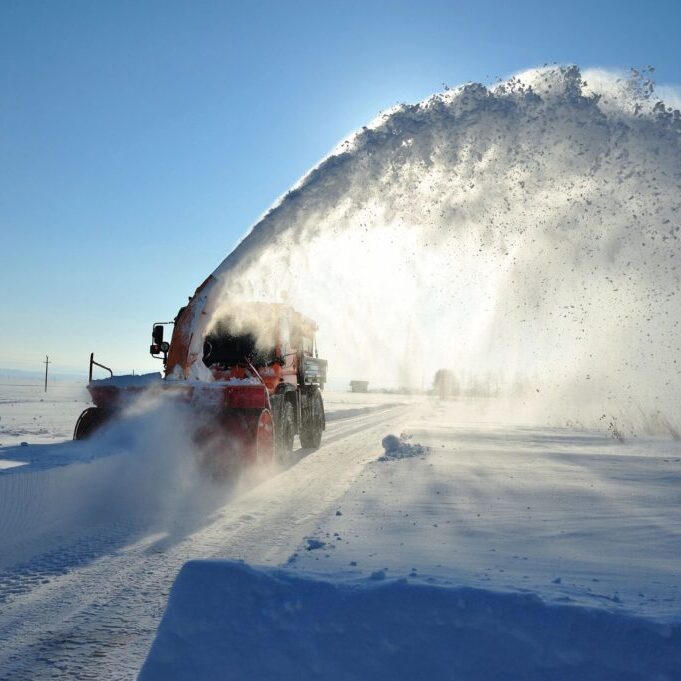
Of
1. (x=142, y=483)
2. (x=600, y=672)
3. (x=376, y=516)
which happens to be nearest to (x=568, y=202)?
(x=376, y=516)

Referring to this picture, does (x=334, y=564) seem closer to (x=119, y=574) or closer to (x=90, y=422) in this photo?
(x=119, y=574)

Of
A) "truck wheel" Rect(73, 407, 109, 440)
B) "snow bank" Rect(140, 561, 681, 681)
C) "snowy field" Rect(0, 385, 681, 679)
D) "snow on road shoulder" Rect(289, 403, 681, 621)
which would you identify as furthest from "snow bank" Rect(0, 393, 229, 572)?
"snow bank" Rect(140, 561, 681, 681)

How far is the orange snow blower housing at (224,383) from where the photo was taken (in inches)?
318

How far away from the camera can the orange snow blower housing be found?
8.07 metres

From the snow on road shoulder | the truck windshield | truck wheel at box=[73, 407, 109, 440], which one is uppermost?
the truck windshield

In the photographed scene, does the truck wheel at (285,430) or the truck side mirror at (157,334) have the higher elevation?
the truck side mirror at (157,334)

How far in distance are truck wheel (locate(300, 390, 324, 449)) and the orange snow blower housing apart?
1964 mm

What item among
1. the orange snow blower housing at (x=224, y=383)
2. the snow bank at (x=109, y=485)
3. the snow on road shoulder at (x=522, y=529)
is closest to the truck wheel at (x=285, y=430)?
the orange snow blower housing at (x=224, y=383)

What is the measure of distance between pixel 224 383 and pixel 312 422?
17.2 ft

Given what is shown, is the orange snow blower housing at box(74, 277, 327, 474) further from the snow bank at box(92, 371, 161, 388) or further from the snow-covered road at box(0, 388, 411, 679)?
the snow-covered road at box(0, 388, 411, 679)

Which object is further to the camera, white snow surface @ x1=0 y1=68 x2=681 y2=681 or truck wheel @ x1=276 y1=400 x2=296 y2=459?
truck wheel @ x1=276 y1=400 x2=296 y2=459

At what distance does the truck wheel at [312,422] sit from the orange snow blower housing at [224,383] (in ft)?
6.44

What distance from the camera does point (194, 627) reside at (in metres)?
2.32

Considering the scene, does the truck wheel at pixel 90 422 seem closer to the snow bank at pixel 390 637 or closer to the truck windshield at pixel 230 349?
the truck windshield at pixel 230 349
